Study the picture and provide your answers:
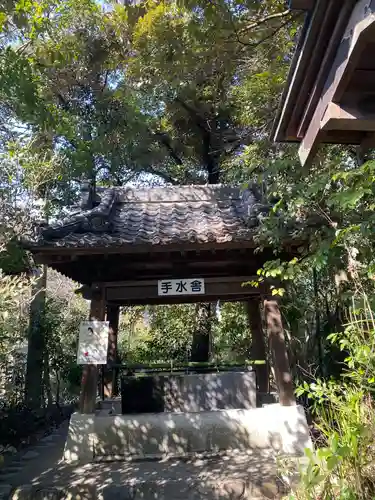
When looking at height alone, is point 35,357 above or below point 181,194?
below

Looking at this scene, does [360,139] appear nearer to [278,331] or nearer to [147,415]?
[278,331]

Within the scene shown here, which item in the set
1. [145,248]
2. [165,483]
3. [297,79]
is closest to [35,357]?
[145,248]

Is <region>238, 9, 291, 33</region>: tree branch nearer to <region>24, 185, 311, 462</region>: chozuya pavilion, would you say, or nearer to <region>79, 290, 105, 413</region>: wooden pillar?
<region>24, 185, 311, 462</region>: chozuya pavilion

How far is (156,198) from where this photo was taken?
7.66 metres

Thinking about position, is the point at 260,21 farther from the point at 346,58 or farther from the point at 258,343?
the point at 258,343

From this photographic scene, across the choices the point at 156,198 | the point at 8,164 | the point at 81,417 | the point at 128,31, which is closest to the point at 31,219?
the point at 8,164

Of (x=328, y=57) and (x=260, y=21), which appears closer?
(x=328, y=57)

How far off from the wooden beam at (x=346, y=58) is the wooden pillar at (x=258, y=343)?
19.4 feet

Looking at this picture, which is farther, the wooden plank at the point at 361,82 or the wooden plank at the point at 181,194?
the wooden plank at the point at 181,194

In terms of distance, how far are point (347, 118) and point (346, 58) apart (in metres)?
0.30

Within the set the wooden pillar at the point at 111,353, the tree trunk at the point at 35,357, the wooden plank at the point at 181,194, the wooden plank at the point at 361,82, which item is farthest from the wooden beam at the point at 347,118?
the tree trunk at the point at 35,357

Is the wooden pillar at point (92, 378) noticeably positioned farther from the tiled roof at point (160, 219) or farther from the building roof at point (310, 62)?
the building roof at point (310, 62)

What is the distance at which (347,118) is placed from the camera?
2156 millimetres

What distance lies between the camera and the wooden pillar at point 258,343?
8.09m
